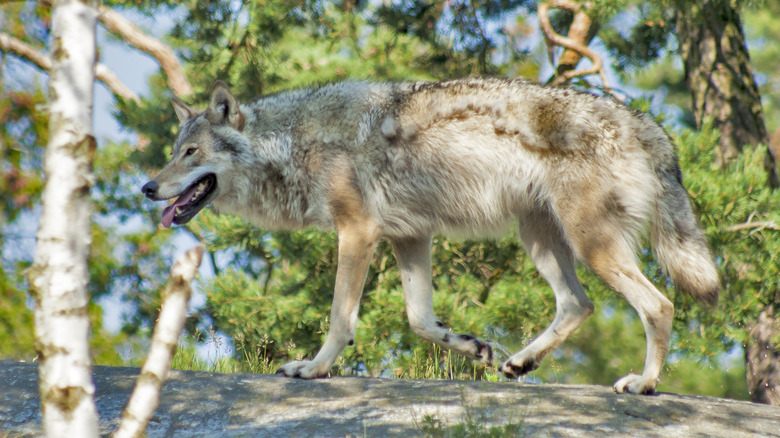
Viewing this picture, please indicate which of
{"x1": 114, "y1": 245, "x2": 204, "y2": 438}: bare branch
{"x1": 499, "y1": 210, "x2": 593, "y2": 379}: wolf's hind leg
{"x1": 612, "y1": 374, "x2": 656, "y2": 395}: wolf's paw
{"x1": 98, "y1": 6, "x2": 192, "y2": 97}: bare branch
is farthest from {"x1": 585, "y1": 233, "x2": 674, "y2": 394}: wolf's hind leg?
{"x1": 98, "y1": 6, "x2": 192, "y2": 97}: bare branch

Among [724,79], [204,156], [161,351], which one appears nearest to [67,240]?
[161,351]

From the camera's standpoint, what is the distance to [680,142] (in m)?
6.62

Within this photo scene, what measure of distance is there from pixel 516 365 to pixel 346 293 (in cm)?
110

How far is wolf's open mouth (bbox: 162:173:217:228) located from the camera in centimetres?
469

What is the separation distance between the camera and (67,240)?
202 centimetres

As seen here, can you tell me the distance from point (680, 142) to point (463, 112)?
2920mm

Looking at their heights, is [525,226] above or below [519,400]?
above

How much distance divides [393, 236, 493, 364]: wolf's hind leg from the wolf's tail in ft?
3.97

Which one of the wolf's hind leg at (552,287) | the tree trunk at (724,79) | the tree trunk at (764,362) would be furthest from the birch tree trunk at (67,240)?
the tree trunk at (724,79)

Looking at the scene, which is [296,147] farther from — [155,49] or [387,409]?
[155,49]

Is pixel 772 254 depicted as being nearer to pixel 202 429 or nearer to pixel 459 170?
pixel 459 170

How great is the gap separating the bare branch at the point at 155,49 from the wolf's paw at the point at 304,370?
748 centimetres

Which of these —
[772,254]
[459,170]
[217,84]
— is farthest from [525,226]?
[772,254]

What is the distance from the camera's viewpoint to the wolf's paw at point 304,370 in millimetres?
4125
